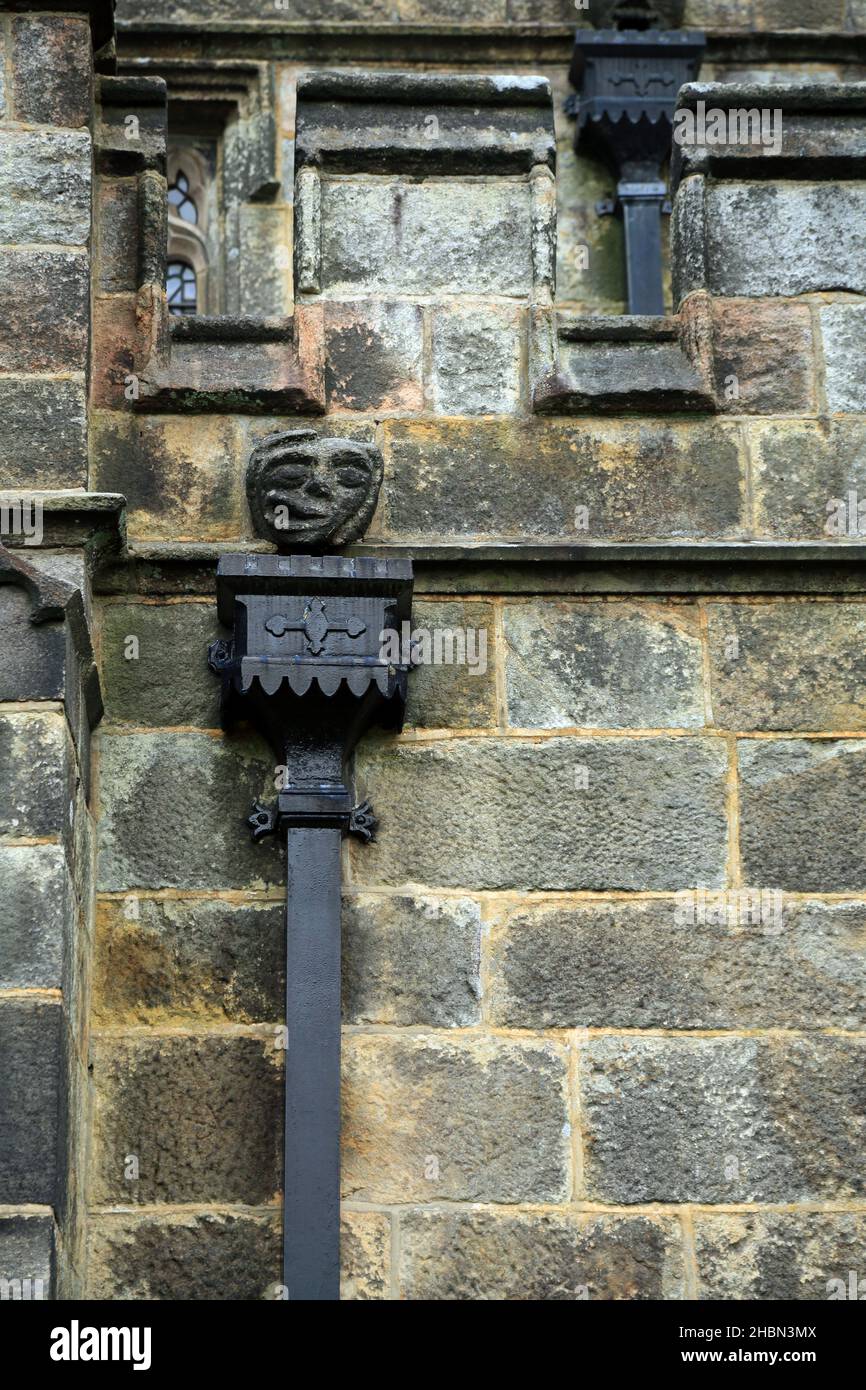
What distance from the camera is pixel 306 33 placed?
1134 cm

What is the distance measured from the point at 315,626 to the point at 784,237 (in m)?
1.64

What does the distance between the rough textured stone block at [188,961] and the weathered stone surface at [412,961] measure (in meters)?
0.17

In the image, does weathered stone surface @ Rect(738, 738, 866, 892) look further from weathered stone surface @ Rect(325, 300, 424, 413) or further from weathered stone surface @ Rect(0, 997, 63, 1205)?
weathered stone surface @ Rect(0, 997, 63, 1205)

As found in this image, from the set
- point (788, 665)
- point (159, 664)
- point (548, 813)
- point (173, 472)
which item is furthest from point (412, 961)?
point (173, 472)

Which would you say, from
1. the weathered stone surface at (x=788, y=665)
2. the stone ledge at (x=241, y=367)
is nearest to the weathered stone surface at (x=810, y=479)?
the weathered stone surface at (x=788, y=665)

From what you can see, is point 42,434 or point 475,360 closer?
point 42,434

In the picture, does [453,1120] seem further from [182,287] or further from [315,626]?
[182,287]

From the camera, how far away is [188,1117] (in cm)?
673

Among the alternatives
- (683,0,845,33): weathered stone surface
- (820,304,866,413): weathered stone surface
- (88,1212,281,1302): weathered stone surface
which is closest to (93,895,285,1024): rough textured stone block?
(88,1212,281,1302): weathered stone surface

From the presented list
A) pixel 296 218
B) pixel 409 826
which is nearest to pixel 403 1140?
pixel 409 826

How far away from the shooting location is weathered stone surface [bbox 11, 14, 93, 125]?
7.29 meters

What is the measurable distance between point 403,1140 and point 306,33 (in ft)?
19.1

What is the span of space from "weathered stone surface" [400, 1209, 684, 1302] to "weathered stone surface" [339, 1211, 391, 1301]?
0.04 metres

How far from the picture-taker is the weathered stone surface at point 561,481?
286 inches
